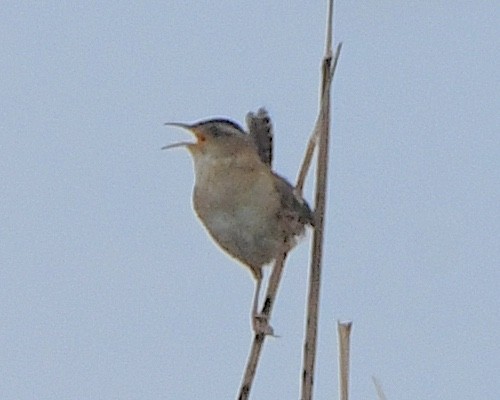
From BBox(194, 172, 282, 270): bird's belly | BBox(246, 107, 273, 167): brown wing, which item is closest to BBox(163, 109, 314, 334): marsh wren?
BBox(194, 172, 282, 270): bird's belly

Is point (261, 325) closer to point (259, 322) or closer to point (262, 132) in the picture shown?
point (259, 322)

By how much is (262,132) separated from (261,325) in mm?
633

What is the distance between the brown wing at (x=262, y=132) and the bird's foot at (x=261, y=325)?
47 cm

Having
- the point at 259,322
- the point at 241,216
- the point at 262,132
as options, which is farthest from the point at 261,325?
the point at 262,132

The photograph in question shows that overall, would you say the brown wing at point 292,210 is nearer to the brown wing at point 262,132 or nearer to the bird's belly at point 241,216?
the bird's belly at point 241,216

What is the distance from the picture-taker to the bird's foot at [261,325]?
206 cm

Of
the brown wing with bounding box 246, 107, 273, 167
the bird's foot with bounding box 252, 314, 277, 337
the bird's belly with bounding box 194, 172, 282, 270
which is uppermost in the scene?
the brown wing with bounding box 246, 107, 273, 167

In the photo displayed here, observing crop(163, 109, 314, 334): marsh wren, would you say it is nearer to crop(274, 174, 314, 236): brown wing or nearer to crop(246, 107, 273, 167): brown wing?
crop(274, 174, 314, 236): brown wing

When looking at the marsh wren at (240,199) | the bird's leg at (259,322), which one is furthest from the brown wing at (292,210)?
the bird's leg at (259,322)

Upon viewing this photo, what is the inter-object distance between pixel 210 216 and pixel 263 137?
0.36 meters

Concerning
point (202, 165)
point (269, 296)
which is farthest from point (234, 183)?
point (269, 296)

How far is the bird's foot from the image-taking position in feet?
6.75

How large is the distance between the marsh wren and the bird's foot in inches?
2.2

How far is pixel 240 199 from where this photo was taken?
2293 millimetres
